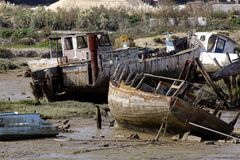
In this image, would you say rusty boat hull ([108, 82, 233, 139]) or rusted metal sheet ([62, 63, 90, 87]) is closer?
rusty boat hull ([108, 82, 233, 139])

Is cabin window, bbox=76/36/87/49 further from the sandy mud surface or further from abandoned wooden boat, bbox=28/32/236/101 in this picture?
the sandy mud surface

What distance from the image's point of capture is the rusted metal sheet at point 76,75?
993 inches

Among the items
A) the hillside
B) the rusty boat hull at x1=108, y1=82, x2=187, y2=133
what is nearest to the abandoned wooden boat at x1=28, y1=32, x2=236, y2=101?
the rusty boat hull at x1=108, y1=82, x2=187, y2=133

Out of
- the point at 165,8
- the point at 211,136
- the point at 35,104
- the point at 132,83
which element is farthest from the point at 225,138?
the point at 165,8

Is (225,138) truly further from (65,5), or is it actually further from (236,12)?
(65,5)

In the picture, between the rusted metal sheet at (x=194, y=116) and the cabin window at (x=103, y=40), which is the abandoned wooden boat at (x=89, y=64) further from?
the rusted metal sheet at (x=194, y=116)

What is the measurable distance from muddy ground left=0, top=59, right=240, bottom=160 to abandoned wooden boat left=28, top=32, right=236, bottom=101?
220 inches

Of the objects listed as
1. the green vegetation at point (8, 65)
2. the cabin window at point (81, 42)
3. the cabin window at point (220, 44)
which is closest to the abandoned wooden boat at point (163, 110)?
the cabin window at point (81, 42)

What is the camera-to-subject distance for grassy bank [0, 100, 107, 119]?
21.9 meters

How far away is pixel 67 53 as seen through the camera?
27.0m

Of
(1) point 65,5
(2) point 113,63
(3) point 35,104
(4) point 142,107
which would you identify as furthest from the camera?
(1) point 65,5

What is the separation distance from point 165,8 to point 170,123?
39594mm

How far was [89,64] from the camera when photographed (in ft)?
82.4

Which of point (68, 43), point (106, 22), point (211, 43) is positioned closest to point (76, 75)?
point (68, 43)
